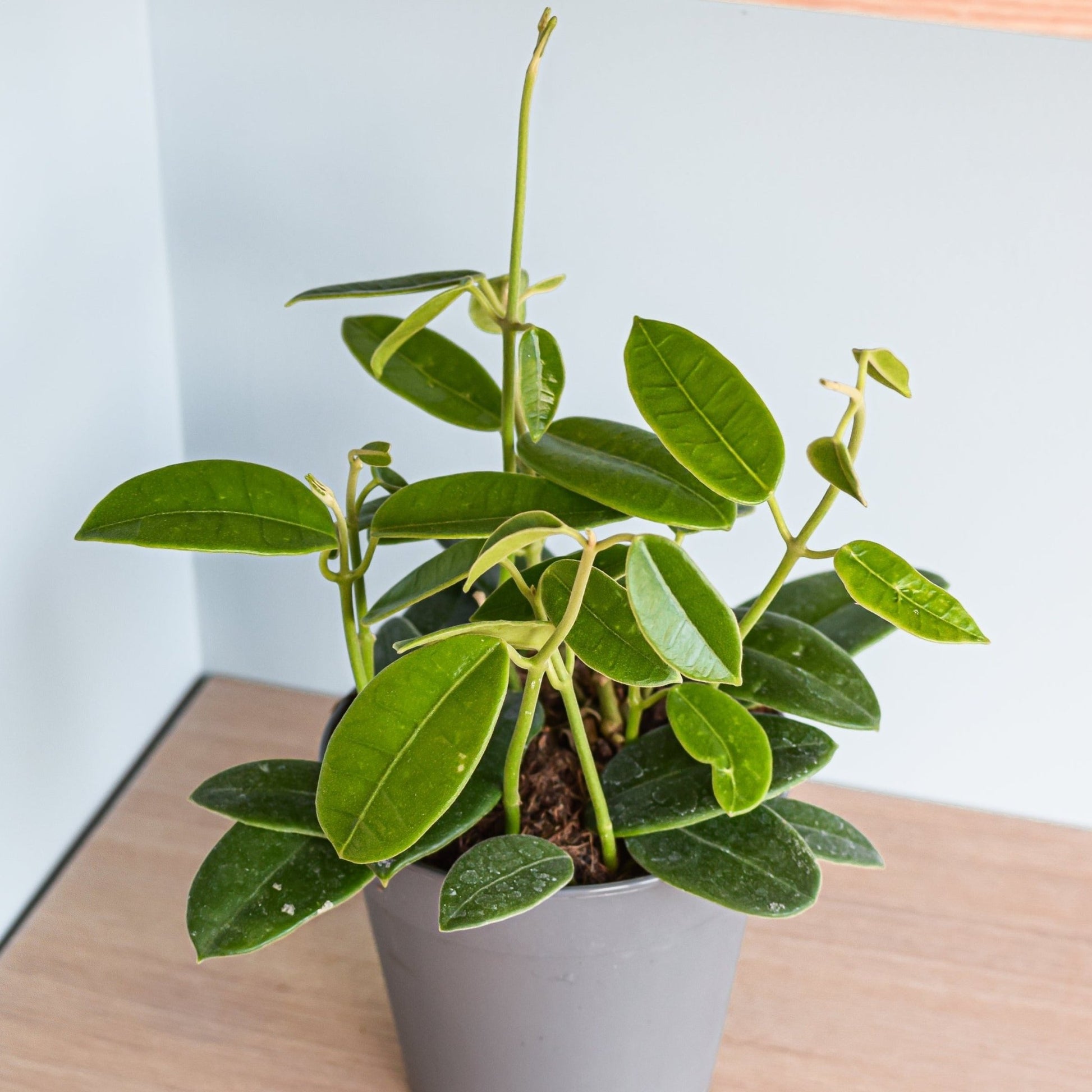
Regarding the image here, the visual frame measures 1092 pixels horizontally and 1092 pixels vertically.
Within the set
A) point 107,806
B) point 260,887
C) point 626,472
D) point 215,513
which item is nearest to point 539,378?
point 626,472

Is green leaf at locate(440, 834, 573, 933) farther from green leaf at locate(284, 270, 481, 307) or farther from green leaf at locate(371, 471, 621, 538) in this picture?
green leaf at locate(284, 270, 481, 307)

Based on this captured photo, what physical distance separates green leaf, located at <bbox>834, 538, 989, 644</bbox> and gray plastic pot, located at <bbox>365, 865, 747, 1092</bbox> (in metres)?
0.18

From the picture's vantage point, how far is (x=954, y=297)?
798 millimetres

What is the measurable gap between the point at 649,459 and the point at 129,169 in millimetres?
495

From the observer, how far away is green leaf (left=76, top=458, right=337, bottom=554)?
1.65 ft

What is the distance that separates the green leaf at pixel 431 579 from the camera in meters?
0.51

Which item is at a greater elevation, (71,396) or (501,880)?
(71,396)

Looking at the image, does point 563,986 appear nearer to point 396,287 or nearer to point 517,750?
point 517,750

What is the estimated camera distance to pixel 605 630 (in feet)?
1.60

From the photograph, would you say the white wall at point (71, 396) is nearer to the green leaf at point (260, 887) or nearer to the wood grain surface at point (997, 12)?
the green leaf at point (260, 887)

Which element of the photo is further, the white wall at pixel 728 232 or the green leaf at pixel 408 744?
the white wall at pixel 728 232

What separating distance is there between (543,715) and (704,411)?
8.4 inches

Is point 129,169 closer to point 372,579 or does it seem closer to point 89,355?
point 89,355

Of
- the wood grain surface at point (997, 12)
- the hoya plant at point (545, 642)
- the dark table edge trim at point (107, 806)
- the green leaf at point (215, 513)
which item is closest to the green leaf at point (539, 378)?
the hoya plant at point (545, 642)
